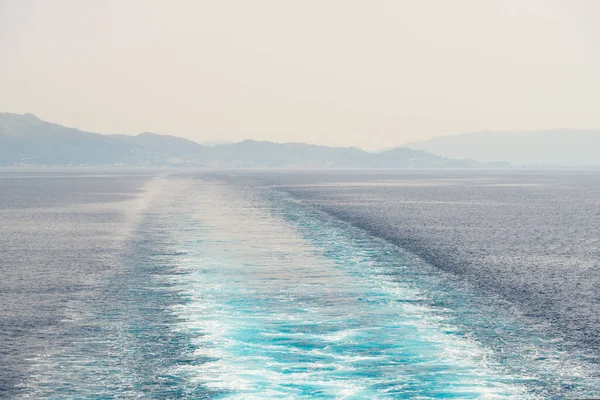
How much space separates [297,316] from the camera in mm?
16141

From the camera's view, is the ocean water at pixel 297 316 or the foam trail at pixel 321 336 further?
the ocean water at pixel 297 316

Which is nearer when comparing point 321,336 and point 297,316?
point 321,336

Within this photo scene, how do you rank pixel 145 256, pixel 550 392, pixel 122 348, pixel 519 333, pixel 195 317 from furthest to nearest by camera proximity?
pixel 145 256 < pixel 195 317 < pixel 519 333 < pixel 122 348 < pixel 550 392

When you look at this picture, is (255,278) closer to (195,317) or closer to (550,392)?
(195,317)

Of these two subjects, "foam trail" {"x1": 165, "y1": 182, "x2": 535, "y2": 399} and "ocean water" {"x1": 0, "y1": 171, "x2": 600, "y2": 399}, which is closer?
"foam trail" {"x1": 165, "y1": 182, "x2": 535, "y2": 399}

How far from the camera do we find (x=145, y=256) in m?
26.5

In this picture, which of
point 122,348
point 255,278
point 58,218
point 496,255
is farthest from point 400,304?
point 58,218

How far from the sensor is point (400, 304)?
17656 millimetres

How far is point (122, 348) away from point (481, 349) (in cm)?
530

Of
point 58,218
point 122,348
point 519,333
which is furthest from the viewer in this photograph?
point 58,218

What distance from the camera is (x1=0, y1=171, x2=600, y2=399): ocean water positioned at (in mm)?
11336

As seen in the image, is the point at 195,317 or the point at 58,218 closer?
the point at 195,317

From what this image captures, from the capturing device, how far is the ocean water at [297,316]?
37.2ft

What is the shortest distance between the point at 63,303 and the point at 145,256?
9.22 meters
